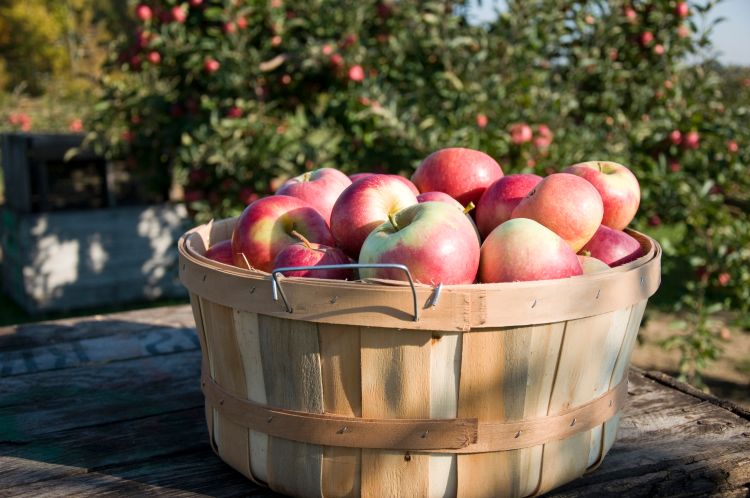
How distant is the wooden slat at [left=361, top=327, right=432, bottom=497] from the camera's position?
1.10m

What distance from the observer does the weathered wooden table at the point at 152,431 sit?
4.34 ft

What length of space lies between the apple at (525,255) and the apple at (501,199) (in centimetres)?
18

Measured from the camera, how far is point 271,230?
138cm

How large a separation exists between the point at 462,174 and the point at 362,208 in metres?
0.33

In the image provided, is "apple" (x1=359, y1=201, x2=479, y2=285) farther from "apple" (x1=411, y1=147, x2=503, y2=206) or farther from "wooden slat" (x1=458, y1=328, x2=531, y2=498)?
"apple" (x1=411, y1=147, x2=503, y2=206)

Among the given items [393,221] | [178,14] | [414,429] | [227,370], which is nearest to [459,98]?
[178,14]

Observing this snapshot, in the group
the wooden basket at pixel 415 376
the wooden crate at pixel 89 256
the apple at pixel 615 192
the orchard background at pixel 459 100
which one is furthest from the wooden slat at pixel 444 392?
the wooden crate at pixel 89 256

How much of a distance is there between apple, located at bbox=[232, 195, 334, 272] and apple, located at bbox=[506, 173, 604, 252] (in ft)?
1.29

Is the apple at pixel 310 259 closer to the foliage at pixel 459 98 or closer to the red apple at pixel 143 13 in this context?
the foliage at pixel 459 98

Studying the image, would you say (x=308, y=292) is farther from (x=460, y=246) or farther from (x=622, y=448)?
(x=622, y=448)

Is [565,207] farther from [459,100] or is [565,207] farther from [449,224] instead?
[459,100]

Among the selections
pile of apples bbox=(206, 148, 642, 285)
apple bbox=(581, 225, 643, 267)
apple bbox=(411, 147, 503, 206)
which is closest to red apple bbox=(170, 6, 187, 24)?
pile of apples bbox=(206, 148, 642, 285)

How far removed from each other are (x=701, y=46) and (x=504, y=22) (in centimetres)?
110

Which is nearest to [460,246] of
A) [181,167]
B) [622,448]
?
[622,448]
